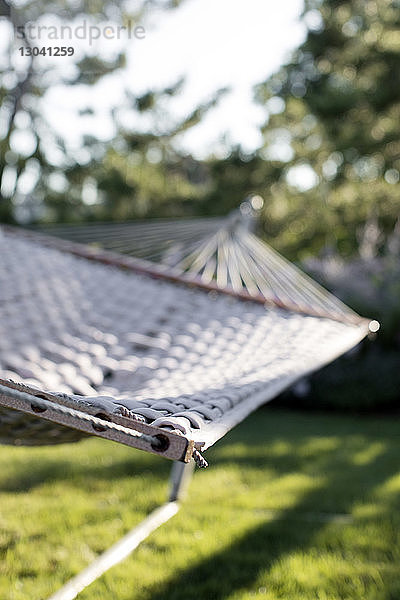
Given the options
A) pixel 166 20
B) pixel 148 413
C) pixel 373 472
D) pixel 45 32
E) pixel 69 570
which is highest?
pixel 166 20

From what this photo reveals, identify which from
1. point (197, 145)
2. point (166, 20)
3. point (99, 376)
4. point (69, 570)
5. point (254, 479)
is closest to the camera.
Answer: point (99, 376)

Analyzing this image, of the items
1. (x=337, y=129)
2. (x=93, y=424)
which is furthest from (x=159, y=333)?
(x=337, y=129)

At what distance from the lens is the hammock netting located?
1.15m

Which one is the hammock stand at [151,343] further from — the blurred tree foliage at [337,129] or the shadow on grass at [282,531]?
the blurred tree foliage at [337,129]

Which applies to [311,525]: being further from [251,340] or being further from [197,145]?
[197,145]

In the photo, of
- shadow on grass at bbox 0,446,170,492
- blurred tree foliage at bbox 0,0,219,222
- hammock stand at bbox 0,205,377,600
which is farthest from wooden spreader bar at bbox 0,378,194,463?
blurred tree foliage at bbox 0,0,219,222

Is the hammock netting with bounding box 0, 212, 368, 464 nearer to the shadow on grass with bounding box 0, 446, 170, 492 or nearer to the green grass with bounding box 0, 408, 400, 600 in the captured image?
the green grass with bounding box 0, 408, 400, 600

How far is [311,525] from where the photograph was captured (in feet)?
6.96

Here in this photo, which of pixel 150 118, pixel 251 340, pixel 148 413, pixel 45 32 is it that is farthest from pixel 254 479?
pixel 150 118

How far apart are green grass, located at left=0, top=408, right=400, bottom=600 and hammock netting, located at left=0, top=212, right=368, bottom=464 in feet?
1.55

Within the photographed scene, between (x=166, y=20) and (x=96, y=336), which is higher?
(x=166, y=20)

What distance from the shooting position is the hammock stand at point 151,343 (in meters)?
0.90

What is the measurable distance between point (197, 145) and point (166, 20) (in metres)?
1.47

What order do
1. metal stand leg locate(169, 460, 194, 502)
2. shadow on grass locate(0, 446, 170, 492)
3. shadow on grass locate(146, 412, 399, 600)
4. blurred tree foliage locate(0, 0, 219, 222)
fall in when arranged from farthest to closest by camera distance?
blurred tree foliage locate(0, 0, 219, 222) → shadow on grass locate(0, 446, 170, 492) → metal stand leg locate(169, 460, 194, 502) → shadow on grass locate(146, 412, 399, 600)
